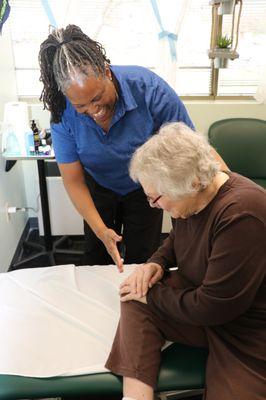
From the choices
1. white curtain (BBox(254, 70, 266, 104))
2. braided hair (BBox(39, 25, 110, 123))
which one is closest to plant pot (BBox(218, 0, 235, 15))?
white curtain (BBox(254, 70, 266, 104))

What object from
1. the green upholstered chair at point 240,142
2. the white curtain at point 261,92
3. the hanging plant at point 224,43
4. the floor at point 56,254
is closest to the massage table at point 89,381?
the floor at point 56,254

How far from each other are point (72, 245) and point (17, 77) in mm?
1282

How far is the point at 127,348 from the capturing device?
1232mm

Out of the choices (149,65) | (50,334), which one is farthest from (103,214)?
(149,65)

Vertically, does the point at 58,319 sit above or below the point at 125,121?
below

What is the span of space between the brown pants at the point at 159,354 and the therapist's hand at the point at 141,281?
32 mm

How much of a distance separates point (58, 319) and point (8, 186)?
1.36 m

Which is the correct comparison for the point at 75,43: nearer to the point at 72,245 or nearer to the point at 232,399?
the point at 232,399

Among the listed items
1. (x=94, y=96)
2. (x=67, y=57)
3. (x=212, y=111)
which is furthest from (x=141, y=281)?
(x=212, y=111)

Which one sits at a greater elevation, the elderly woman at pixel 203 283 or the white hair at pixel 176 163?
the white hair at pixel 176 163

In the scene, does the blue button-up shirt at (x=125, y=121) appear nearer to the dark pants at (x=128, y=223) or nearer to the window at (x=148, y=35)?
the dark pants at (x=128, y=223)

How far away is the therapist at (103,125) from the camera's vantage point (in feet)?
4.06

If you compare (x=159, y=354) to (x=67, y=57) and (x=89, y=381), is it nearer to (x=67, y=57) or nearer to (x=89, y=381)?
(x=89, y=381)

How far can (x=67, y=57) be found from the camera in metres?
1.21
